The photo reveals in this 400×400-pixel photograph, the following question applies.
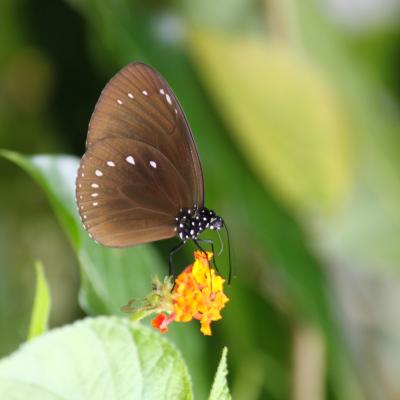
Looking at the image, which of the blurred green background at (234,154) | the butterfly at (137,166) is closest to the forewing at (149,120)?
the butterfly at (137,166)

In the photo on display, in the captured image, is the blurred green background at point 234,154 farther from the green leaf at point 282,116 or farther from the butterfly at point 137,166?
the butterfly at point 137,166

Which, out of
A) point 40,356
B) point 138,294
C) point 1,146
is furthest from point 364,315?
point 40,356

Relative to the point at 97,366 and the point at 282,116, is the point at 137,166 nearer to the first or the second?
the point at 97,366

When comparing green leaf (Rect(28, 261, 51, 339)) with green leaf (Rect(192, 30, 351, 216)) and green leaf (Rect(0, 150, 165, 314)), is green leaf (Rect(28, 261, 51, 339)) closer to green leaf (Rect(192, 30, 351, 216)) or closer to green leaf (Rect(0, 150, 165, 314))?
green leaf (Rect(0, 150, 165, 314))

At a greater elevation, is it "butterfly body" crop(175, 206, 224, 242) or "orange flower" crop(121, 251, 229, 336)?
"butterfly body" crop(175, 206, 224, 242)

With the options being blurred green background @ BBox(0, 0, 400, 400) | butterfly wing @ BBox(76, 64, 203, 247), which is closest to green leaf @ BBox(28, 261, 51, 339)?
butterfly wing @ BBox(76, 64, 203, 247)

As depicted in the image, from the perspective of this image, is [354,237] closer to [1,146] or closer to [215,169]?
[215,169]
